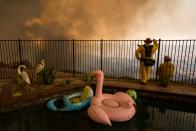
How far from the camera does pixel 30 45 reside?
8461 mm

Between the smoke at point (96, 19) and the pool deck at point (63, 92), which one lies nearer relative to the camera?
the pool deck at point (63, 92)

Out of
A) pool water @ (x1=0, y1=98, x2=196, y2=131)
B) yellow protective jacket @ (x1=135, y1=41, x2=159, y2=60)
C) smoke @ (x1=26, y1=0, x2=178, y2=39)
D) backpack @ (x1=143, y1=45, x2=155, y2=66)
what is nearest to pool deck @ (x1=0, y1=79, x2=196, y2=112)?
pool water @ (x1=0, y1=98, x2=196, y2=131)

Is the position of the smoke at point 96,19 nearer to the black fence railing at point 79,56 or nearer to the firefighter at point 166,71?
the black fence railing at point 79,56

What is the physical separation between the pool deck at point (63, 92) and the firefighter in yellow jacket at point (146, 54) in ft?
1.18

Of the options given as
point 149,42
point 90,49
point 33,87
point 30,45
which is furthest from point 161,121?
point 30,45

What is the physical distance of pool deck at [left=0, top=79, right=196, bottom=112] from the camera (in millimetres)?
4637

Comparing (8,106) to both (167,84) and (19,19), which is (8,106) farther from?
(19,19)

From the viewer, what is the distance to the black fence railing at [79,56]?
25.7 feet

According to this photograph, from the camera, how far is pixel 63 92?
5.66 m

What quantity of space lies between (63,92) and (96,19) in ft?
20.4

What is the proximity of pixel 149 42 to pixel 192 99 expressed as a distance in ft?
7.42

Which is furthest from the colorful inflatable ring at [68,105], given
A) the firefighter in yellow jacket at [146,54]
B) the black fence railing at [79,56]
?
the black fence railing at [79,56]

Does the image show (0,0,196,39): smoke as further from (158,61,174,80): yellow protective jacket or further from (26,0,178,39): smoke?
(158,61,174,80): yellow protective jacket

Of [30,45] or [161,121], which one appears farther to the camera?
[30,45]
